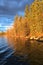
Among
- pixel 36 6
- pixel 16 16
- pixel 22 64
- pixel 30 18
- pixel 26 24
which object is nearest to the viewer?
pixel 22 64

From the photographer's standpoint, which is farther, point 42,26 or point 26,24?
point 26,24

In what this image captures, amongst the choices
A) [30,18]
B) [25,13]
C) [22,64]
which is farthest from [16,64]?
[25,13]

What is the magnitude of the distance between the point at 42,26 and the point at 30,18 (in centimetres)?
2017

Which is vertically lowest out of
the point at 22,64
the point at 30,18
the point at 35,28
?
the point at 22,64

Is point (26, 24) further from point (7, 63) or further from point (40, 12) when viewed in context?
point (7, 63)

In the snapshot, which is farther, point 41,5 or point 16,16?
point 16,16

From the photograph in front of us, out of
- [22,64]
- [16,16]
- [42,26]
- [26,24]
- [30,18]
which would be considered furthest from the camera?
[16,16]

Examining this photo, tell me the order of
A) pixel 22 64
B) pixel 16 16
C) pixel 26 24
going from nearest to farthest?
pixel 22 64
pixel 26 24
pixel 16 16

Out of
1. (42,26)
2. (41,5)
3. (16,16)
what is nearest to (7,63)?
(42,26)

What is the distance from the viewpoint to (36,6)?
325 ft

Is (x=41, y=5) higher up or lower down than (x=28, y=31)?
higher up

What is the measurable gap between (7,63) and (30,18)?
86.9m

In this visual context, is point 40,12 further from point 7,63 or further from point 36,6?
point 7,63

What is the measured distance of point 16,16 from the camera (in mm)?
150875
